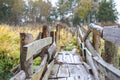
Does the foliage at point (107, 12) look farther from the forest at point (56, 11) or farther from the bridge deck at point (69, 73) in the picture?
the bridge deck at point (69, 73)

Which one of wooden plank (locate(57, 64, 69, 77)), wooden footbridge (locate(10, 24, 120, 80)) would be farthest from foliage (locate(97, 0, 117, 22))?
wooden plank (locate(57, 64, 69, 77))

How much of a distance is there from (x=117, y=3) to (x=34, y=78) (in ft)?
137

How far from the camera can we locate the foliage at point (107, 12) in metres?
38.7

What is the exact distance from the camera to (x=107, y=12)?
127 ft

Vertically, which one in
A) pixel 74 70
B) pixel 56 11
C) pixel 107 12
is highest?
pixel 56 11

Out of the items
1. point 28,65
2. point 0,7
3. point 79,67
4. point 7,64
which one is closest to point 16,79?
point 28,65

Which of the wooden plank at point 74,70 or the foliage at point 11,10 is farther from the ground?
the foliage at point 11,10

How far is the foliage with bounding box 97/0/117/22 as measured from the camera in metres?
38.7

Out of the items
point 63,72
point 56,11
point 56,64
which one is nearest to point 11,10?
point 56,11

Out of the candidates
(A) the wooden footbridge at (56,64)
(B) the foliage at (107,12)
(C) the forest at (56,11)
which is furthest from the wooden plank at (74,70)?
(B) the foliage at (107,12)

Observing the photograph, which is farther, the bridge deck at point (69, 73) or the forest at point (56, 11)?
the forest at point (56, 11)

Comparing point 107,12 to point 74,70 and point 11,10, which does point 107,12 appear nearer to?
point 11,10

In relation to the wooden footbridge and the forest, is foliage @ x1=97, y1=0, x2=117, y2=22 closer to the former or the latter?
the forest

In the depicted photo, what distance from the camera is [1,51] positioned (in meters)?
7.62
